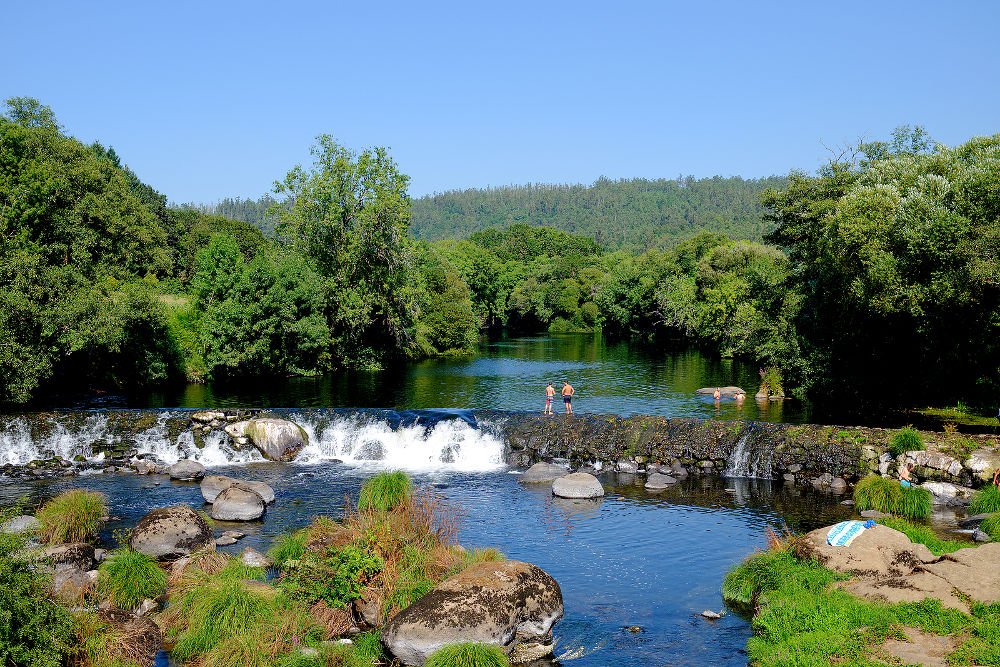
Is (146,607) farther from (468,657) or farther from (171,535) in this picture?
(468,657)

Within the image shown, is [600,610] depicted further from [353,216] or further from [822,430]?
[353,216]

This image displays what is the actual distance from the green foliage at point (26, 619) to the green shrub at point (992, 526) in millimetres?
17997

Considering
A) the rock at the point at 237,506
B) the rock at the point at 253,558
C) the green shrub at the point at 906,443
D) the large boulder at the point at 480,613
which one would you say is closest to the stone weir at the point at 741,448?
the green shrub at the point at 906,443

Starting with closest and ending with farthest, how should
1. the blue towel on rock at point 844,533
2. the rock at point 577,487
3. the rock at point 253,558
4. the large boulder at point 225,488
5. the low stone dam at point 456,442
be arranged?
the blue towel on rock at point 844,533 → the rock at point 253,558 → the large boulder at point 225,488 → the rock at point 577,487 → the low stone dam at point 456,442

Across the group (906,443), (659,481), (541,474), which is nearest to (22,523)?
(541,474)

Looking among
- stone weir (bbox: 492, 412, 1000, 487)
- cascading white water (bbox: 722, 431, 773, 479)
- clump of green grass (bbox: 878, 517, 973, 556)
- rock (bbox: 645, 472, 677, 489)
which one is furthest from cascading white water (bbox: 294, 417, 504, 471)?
clump of green grass (bbox: 878, 517, 973, 556)

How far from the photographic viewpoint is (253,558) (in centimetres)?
1695

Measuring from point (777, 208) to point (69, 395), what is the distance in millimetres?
44203

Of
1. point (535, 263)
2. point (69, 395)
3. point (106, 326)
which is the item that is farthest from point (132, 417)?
point (535, 263)

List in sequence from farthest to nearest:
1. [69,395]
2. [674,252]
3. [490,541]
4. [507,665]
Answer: [674,252] < [69,395] < [490,541] < [507,665]

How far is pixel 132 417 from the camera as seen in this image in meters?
30.9

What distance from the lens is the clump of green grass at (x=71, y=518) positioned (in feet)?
59.8

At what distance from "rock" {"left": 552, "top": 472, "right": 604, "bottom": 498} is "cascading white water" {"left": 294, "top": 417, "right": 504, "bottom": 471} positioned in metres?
5.02

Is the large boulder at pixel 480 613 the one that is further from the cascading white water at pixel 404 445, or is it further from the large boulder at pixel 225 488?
the cascading white water at pixel 404 445
